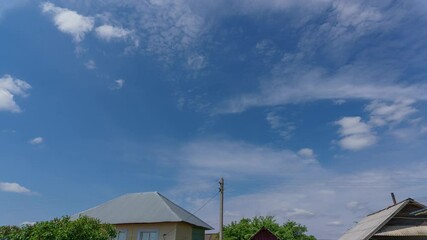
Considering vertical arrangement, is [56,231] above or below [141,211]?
below

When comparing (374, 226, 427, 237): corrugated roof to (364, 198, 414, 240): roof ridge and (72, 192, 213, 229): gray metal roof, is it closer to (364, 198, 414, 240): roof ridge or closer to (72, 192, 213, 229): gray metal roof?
(364, 198, 414, 240): roof ridge

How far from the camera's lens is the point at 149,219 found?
2573cm

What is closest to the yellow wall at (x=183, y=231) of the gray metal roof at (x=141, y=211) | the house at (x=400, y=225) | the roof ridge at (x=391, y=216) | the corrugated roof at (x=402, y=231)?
the gray metal roof at (x=141, y=211)

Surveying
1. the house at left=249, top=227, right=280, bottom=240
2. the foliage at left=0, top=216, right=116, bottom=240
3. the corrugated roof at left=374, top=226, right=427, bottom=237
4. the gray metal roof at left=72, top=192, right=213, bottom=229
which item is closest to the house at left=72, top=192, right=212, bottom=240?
the gray metal roof at left=72, top=192, right=213, bottom=229

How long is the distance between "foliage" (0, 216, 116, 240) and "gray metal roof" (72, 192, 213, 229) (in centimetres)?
807

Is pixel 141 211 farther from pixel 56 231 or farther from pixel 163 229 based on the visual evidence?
pixel 56 231

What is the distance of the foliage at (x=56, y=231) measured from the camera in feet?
53.5

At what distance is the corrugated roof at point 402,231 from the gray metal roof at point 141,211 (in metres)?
14.2

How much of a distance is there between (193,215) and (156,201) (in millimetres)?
3963

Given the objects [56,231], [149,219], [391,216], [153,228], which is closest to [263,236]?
[153,228]

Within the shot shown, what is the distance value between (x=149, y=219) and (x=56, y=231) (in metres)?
10.1

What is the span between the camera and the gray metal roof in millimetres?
25859

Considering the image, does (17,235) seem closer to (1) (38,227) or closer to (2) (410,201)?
(1) (38,227)

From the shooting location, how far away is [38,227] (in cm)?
1667
